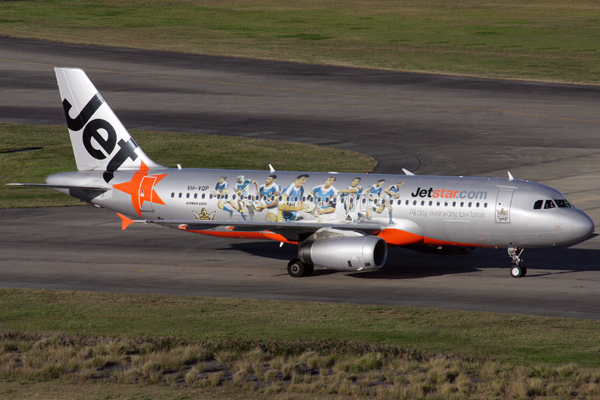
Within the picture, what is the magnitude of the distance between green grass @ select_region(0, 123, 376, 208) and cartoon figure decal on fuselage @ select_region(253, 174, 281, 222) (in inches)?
1046

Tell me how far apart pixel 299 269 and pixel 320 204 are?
330 cm

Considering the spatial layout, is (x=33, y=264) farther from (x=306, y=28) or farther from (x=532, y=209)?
(x=306, y=28)

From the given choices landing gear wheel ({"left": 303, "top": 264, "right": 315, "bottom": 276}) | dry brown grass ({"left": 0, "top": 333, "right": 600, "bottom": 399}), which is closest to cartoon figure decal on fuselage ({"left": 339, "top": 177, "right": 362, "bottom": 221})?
landing gear wheel ({"left": 303, "top": 264, "right": 315, "bottom": 276})

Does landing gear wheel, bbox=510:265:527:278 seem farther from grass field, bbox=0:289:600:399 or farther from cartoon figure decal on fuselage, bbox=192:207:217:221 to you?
cartoon figure decal on fuselage, bbox=192:207:217:221

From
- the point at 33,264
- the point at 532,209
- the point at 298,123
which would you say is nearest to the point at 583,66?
the point at 298,123

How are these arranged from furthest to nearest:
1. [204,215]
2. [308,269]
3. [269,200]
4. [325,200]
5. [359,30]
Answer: [359,30], [204,215], [269,200], [325,200], [308,269]

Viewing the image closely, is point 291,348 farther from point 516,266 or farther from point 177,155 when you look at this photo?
point 177,155

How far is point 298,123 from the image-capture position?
291 feet

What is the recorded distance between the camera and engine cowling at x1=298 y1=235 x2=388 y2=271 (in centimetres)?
3838

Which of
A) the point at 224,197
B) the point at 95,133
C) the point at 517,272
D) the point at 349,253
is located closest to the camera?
the point at 349,253

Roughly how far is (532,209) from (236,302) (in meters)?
13.6

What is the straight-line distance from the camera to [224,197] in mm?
43500

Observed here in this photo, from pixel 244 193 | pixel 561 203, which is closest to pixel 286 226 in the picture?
pixel 244 193

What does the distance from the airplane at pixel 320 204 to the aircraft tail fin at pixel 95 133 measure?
5 centimetres
